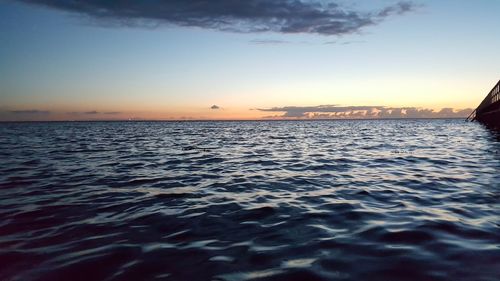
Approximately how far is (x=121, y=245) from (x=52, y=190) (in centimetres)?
576

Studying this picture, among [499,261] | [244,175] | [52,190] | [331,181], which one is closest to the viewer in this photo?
[499,261]

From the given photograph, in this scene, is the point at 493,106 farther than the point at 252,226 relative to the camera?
Yes

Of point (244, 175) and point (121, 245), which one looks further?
point (244, 175)

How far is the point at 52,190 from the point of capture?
9695mm

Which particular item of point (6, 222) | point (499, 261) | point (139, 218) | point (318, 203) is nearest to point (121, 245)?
point (139, 218)

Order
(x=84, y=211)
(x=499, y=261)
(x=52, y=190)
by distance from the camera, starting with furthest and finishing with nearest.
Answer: (x=52, y=190)
(x=84, y=211)
(x=499, y=261)

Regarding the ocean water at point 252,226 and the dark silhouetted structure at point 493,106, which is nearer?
the ocean water at point 252,226

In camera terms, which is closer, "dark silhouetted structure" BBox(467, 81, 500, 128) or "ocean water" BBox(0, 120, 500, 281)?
"ocean water" BBox(0, 120, 500, 281)

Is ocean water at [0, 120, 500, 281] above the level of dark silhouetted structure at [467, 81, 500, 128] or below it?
below

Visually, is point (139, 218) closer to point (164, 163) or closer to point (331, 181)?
point (331, 181)

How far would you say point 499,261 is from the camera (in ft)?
14.3

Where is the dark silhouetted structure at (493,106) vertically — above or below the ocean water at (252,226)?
above

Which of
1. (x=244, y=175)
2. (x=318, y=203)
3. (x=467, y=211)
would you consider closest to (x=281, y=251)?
(x=318, y=203)

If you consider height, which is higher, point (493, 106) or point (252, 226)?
point (493, 106)
